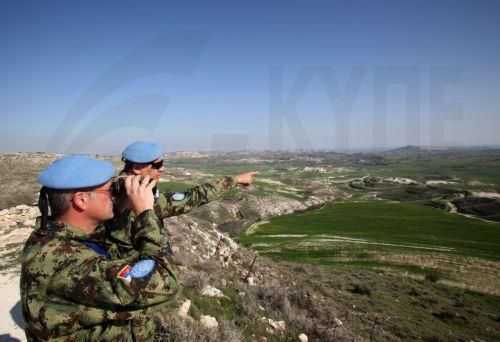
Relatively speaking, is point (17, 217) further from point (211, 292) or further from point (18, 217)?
point (211, 292)

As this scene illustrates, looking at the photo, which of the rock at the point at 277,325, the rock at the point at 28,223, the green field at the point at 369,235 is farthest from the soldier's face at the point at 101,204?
the green field at the point at 369,235

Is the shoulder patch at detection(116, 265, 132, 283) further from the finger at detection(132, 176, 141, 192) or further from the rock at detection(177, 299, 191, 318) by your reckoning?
the rock at detection(177, 299, 191, 318)

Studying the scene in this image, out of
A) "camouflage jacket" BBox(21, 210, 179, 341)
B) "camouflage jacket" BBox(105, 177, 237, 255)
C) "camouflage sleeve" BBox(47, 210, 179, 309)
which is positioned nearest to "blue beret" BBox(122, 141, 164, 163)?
"camouflage jacket" BBox(105, 177, 237, 255)

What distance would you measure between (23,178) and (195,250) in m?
41.2

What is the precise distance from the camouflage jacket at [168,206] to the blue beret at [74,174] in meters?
0.71

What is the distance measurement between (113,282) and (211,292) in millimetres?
6224

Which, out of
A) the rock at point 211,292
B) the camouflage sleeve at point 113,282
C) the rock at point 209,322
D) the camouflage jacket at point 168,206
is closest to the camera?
the camouflage sleeve at point 113,282

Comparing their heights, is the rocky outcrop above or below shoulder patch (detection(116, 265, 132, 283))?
below

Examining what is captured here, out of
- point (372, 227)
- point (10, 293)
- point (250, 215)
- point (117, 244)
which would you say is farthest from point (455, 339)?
point (250, 215)

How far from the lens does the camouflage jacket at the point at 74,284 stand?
2125mm

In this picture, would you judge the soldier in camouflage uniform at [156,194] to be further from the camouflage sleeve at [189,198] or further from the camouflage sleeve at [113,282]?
the camouflage sleeve at [113,282]

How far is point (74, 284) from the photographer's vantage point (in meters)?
2.11

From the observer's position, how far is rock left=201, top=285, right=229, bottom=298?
7791 mm

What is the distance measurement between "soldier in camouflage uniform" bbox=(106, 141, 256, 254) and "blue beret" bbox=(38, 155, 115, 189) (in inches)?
21.5
